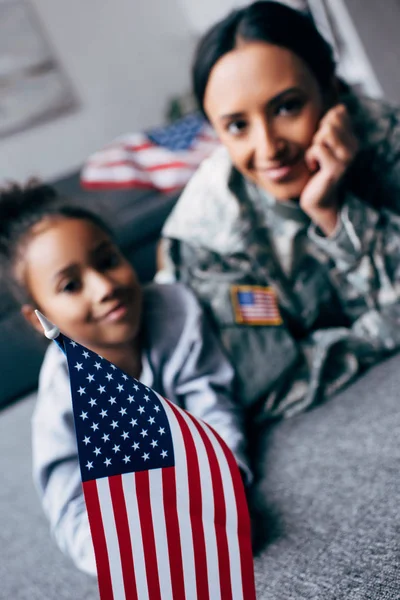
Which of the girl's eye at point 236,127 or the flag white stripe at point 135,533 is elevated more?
the girl's eye at point 236,127

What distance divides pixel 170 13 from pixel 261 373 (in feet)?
10.7

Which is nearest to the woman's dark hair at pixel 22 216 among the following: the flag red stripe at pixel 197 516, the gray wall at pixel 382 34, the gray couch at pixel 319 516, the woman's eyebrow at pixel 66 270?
the woman's eyebrow at pixel 66 270

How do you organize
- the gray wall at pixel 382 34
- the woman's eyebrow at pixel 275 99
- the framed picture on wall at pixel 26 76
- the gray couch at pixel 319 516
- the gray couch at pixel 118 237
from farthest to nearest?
the framed picture on wall at pixel 26 76, the gray wall at pixel 382 34, the gray couch at pixel 118 237, the woman's eyebrow at pixel 275 99, the gray couch at pixel 319 516

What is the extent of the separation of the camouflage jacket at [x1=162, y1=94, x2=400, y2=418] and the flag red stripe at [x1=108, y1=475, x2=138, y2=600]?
0.45 meters

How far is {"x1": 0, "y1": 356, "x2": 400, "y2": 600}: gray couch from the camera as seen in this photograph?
0.56 metres

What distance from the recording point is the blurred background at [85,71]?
3.09 meters

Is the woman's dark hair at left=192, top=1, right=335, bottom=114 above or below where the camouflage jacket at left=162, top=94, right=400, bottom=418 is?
above

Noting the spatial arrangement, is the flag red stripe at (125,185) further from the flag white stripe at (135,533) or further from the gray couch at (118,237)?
the flag white stripe at (135,533)

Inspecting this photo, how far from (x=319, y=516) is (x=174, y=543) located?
0.25 m

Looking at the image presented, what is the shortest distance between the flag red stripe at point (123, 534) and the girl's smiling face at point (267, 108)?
20.3 inches

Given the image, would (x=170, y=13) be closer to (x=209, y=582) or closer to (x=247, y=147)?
(x=247, y=147)

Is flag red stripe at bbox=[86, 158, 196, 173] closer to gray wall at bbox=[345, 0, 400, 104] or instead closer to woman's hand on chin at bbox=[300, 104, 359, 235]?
gray wall at bbox=[345, 0, 400, 104]

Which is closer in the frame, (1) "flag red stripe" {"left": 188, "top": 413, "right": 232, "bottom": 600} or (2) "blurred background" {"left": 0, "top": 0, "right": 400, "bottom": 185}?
(1) "flag red stripe" {"left": 188, "top": 413, "right": 232, "bottom": 600}

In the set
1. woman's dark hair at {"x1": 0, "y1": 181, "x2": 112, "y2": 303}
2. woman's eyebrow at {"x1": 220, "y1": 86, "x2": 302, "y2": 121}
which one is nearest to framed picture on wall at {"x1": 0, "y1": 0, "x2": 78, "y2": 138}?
woman's dark hair at {"x1": 0, "y1": 181, "x2": 112, "y2": 303}
